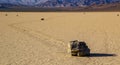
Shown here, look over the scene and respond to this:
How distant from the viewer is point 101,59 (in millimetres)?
11906

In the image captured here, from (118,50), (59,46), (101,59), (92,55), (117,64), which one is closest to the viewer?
(117,64)

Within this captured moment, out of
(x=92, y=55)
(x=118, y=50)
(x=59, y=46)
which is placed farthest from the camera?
(x=59, y=46)

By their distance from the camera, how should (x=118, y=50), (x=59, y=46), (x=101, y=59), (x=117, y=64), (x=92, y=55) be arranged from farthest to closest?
(x=59, y=46) < (x=118, y=50) < (x=92, y=55) < (x=101, y=59) < (x=117, y=64)

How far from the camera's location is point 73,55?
12594mm

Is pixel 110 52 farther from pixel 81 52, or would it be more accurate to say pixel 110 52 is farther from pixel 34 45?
pixel 34 45

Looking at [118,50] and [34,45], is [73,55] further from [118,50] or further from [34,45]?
[34,45]

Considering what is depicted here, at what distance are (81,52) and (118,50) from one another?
85.2 inches

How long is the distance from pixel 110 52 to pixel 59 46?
262cm

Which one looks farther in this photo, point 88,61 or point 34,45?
point 34,45

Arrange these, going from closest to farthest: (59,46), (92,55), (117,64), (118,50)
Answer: (117,64), (92,55), (118,50), (59,46)

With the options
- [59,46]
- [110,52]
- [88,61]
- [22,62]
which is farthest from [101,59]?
[59,46]

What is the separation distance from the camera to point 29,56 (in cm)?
1259

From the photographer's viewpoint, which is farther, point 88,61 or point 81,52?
point 81,52

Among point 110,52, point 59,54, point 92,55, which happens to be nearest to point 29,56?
point 59,54
